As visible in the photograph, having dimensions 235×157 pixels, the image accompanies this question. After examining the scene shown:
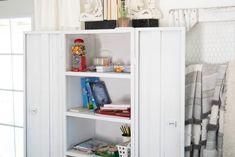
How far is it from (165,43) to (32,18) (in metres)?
1.35

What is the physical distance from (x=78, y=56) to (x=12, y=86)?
3.39ft

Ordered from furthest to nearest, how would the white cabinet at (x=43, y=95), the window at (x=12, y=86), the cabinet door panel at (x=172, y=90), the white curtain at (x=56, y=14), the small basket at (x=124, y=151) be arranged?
the window at (x=12, y=86) < the white curtain at (x=56, y=14) < the white cabinet at (x=43, y=95) < the small basket at (x=124, y=151) < the cabinet door panel at (x=172, y=90)

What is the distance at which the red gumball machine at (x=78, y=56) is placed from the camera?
2174 mm

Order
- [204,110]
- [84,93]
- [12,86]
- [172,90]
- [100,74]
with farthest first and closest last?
[12,86], [84,93], [100,74], [204,110], [172,90]

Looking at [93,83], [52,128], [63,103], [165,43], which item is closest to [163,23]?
[165,43]

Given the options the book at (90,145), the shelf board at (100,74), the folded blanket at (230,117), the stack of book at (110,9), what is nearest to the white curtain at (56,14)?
the stack of book at (110,9)

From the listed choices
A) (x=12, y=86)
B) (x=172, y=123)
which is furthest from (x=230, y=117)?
(x=12, y=86)

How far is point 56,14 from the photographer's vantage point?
2449mm

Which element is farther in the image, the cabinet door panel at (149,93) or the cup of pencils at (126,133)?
the cup of pencils at (126,133)

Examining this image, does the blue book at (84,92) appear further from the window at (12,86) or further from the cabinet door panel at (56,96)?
the window at (12,86)

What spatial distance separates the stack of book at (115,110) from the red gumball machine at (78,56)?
313mm

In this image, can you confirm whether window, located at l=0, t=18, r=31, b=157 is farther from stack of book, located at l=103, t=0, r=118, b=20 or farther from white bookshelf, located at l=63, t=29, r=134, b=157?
stack of book, located at l=103, t=0, r=118, b=20

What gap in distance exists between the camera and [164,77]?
185 centimetres

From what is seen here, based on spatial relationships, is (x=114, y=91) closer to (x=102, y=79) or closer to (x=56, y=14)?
(x=102, y=79)
